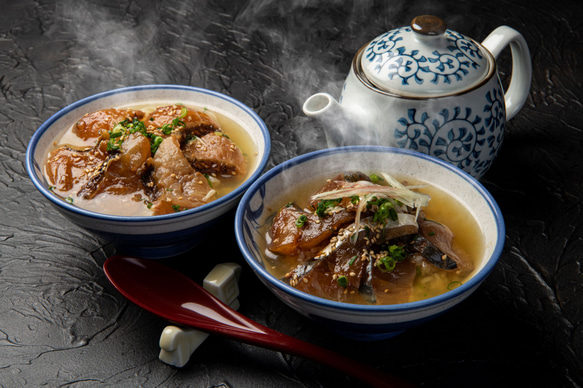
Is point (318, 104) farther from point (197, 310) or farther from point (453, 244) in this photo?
point (197, 310)

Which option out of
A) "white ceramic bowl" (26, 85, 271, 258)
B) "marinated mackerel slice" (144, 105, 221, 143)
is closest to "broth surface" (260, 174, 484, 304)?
"white ceramic bowl" (26, 85, 271, 258)

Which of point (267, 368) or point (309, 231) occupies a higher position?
point (309, 231)

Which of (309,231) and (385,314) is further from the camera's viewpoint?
(309,231)

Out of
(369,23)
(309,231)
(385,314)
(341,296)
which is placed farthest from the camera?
(369,23)

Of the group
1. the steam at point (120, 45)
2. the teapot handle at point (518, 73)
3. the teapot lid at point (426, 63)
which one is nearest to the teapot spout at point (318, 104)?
the teapot lid at point (426, 63)

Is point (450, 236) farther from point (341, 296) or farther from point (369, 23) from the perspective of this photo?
point (369, 23)

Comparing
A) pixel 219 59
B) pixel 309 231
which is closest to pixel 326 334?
pixel 309 231

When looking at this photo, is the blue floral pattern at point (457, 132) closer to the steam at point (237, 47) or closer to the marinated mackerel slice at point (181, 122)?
the steam at point (237, 47)

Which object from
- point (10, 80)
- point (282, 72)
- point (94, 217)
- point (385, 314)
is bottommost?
point (10, 80)
